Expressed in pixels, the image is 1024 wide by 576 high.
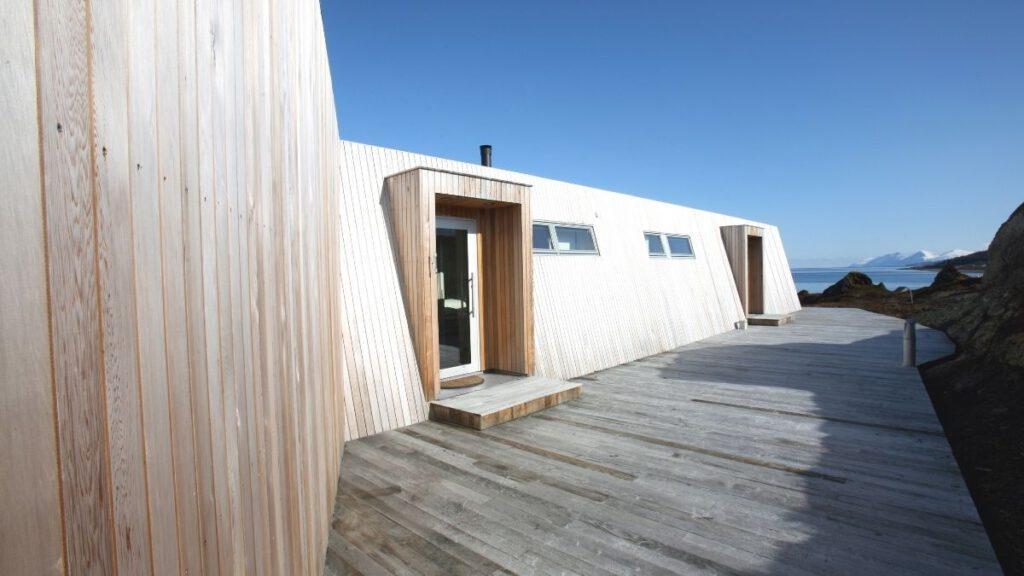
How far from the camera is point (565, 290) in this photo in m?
7.02

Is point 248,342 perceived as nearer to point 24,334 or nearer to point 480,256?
point 24,334

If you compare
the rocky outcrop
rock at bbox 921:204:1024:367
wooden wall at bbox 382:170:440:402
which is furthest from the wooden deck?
rock at bbox 921:204:1024:367

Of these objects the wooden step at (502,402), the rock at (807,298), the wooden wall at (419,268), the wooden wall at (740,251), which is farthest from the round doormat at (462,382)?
the rock at (807,298)

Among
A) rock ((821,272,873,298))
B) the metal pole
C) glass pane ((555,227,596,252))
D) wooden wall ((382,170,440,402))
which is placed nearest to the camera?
wooden wall ((382,170,440,402))

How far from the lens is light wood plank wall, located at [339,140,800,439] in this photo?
187 inches

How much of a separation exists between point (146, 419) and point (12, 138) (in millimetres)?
478

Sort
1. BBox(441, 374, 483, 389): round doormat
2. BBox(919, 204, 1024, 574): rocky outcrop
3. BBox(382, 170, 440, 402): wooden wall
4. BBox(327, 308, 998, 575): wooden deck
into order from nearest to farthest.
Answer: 1. BBox(327, 308, 998, 575): wooden deck
2. BBox(919, 204, 1024, 574): rocky outcrop
3. BBox(382, 170, 440, 402): wooden wall
4. BBox(441, 374, 483, 389): round doormat

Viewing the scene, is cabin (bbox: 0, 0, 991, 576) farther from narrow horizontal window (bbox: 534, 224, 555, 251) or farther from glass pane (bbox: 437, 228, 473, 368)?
narrow horizontal window (bbox: 534, 224, 555, 251)

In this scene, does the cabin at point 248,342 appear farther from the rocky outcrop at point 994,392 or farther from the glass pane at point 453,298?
the rocky outcrop at point 994,392

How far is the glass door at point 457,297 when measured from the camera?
5773 millimetres

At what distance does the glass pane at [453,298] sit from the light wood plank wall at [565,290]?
2.42 feet

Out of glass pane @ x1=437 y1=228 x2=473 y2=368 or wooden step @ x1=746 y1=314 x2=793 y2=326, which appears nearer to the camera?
glass pane @ x1=437 y1=228 x2=473 y2=368

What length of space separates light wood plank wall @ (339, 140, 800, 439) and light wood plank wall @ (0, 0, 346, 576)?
3.09 metres

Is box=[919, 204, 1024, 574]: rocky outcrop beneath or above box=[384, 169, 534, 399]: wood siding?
beneath
